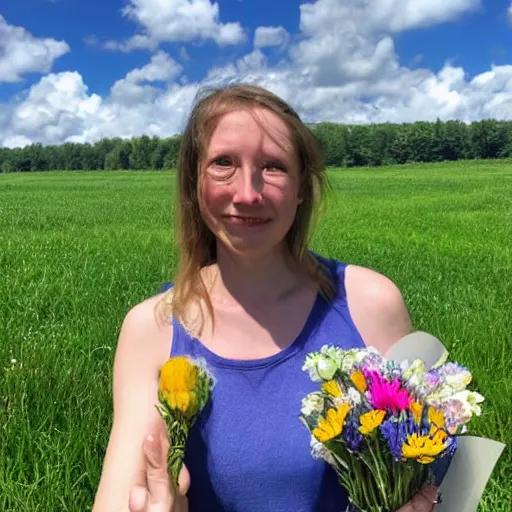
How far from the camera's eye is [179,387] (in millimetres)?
1298

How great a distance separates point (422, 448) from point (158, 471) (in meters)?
0.49

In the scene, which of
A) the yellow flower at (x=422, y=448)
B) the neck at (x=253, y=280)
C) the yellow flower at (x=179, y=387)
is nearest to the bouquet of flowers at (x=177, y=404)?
the yellow flower at (x=179, y=387)

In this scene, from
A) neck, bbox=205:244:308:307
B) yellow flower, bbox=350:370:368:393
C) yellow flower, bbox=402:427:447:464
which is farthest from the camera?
neck, bbox=205:244:308:307

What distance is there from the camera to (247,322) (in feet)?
5.94

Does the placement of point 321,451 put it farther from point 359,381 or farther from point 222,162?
point 222,162

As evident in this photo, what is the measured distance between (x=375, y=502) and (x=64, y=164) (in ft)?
347

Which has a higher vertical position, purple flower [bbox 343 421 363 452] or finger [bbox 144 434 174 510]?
purple flower [bbox 343 421 363 452]

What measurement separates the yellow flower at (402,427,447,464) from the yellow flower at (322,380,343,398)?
6.5 inches

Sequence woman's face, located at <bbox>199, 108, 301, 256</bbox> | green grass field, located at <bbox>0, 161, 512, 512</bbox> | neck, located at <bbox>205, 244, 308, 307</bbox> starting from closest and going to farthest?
1. woman's face, located at <bbox>199, 108, 301, 256</bbox>
2. neck, located at <bbox>205, 244, 308, 307</bbox>
3. green grass field, located at <bbox>0, 161, 512, 512</bbox>

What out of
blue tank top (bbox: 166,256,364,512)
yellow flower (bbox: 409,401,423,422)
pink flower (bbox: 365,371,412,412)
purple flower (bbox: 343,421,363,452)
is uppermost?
pink flower (bbox: 365,371,412,412)

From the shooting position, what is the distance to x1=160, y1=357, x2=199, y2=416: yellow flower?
Result: 4.22 feet

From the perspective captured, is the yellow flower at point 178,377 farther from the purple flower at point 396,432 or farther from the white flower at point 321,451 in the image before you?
the purple flower at point 396,432

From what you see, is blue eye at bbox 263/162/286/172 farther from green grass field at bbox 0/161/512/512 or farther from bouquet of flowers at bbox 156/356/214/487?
bouquet of flowers at bbox 156/356/214/487

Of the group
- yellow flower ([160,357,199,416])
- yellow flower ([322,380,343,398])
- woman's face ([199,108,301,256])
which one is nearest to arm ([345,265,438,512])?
woman's face ([199,108,301,256])
